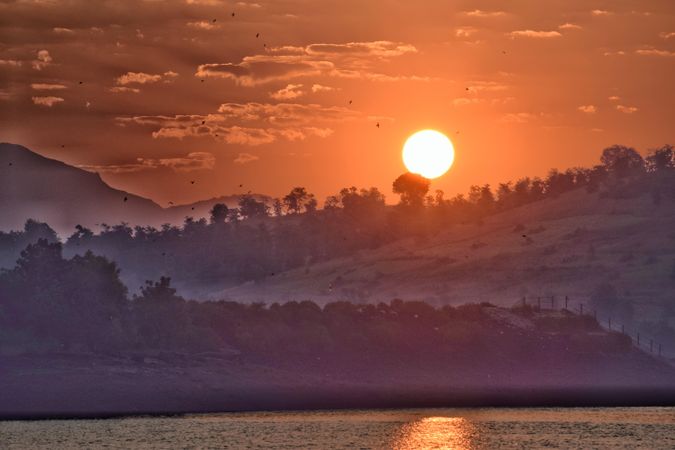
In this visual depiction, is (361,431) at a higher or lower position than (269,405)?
lower

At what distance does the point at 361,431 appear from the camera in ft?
511

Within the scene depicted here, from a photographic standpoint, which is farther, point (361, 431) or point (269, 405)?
point (269, 405)

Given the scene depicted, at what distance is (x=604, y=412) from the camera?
183 meters

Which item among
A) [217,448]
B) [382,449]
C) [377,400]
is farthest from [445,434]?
[377,400]

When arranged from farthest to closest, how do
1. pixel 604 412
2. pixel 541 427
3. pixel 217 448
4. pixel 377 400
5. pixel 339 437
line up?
pixel 377 400 → pixel 604 412 → pixel 541 427 → pixel 339 437 → pixel 217 448

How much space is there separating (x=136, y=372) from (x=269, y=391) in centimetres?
1770

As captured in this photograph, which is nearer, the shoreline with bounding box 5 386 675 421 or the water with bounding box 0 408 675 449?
the water with bounding box 0 408 675 449

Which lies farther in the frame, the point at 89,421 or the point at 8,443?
the point at 89,421

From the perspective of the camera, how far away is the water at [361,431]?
142625mm

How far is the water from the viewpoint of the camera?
143m

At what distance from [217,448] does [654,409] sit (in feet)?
243

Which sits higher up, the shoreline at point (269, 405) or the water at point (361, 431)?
the shoreline at point (269, 405)

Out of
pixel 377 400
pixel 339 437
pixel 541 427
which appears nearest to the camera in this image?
pixel 339 437

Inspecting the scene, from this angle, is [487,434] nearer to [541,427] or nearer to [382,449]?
[541,427]
